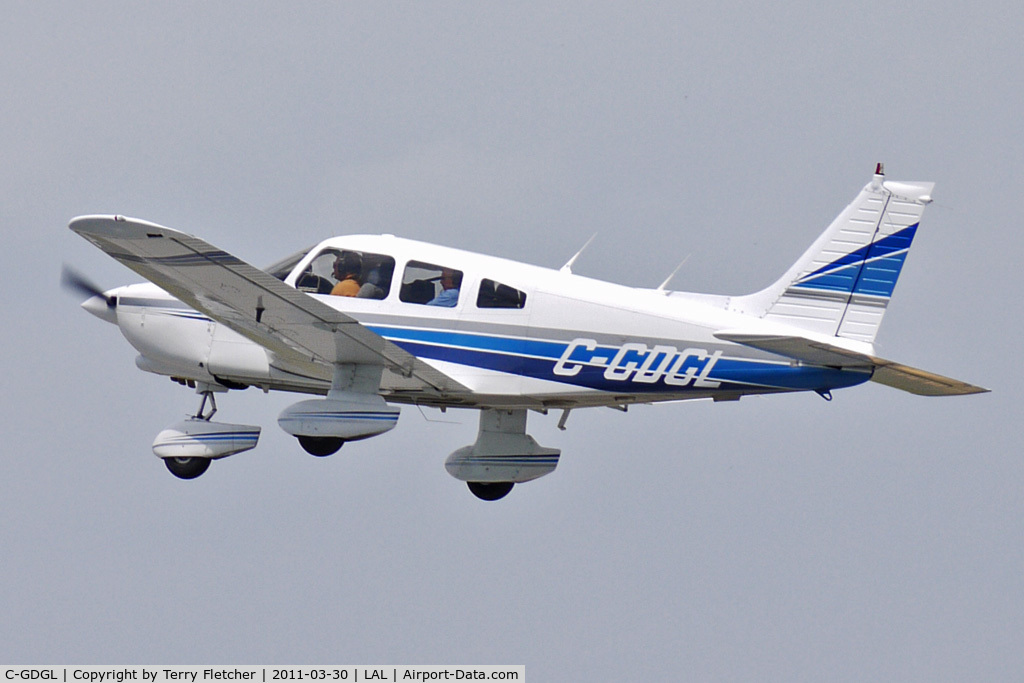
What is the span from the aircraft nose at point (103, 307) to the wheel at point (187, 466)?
159 cm

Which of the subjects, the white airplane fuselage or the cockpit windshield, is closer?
the white airplane fuselage

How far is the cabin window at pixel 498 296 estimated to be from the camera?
51.4 ft

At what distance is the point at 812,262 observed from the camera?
1541 cm

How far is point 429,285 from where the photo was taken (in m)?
16.0

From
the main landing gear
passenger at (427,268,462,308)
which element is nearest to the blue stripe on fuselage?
passenger at (427,268,462,308)

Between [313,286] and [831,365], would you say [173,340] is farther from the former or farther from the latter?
[831,365]

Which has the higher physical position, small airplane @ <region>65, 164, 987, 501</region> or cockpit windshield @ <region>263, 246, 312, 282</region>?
cockpit windshield @ <region>263, 246, 312, 282</region>

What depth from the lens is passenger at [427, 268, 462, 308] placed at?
625 inches

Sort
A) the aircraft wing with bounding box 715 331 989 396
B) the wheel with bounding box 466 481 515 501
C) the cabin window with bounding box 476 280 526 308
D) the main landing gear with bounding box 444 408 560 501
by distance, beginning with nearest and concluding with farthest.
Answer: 1. the aircraft wing with bounding box 715 331 989 396
2. the cabin window with bounding box 476 280 526 308
3. the main landing gear with bounding box 444 408 560 501
4. the wheel with bounding box 466 481 515 501

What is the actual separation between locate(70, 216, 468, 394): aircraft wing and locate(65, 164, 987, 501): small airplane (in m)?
0.03

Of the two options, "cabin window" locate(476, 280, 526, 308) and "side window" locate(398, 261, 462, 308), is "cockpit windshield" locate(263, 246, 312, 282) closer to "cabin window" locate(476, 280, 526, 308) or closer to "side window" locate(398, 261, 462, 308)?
"side window" locate(398, 261, 462, 308)

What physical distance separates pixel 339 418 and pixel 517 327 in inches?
74.1

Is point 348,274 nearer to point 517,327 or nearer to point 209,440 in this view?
point 517,327

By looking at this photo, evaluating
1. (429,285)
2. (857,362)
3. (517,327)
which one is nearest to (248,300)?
(429,285)
